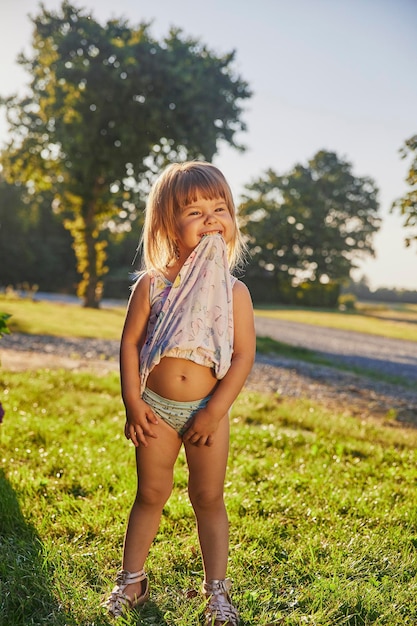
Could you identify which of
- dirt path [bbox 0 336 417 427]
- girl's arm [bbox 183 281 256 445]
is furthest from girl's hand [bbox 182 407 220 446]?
dirt path [bbox 0 336 417 427]

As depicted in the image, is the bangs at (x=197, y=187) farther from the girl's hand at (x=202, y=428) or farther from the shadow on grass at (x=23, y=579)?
the shadow on grass at (x=23, y=579)

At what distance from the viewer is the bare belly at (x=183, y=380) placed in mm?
2246

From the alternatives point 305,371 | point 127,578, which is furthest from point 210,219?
point 305,371

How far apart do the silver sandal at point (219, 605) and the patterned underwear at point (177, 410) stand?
57cm

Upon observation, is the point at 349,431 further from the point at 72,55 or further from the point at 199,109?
the point at 72,55

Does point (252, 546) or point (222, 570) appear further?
point (252, 546)

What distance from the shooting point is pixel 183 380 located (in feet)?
7.38

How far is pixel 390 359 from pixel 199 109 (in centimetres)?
1089

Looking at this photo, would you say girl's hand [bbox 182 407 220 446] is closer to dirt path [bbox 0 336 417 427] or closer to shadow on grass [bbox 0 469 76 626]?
shadow on grass [bbox 0 469 76 626]

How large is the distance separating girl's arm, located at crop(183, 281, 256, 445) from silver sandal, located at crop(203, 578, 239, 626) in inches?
21.5

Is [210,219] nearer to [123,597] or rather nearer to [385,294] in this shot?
[123,597]

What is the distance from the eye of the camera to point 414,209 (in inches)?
232

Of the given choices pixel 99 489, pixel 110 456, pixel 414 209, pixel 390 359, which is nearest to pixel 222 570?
pixel 99 489

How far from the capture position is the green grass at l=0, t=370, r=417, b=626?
7.38ft
